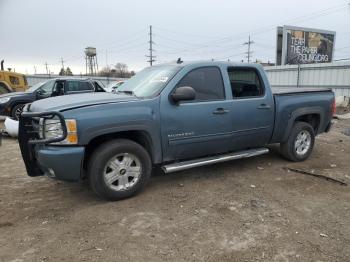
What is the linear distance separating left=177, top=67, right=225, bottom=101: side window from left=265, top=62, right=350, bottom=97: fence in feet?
42.8

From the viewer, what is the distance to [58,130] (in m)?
3.97

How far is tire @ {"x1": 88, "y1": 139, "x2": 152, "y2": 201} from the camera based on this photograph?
4125 millimetres

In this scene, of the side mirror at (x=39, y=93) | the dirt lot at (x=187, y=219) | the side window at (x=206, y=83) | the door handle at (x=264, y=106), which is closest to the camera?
the dirt lot at (x=187, y=219)

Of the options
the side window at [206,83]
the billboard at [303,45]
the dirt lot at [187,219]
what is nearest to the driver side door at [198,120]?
the side window at [206,83]

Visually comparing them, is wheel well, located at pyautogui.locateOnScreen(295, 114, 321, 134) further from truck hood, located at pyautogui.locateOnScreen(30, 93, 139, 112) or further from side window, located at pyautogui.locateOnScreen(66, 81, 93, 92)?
side window, located at pyautogui.locateOnScreen(66, 81, 93, 92)

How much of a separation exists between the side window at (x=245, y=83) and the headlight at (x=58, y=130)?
2539 millimetres

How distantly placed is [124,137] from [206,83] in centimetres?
151

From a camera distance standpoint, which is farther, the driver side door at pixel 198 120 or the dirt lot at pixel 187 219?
the driver side door at pixel 198 120

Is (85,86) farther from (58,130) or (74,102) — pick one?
(58,130)

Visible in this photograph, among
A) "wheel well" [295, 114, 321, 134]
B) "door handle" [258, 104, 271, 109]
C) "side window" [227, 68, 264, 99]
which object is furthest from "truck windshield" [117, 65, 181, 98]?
"wheel well" [295, 114, 321, 134]

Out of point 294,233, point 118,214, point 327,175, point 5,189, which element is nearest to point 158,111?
point 118,214

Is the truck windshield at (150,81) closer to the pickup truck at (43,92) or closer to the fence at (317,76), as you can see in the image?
the pickup truck at (43,92)

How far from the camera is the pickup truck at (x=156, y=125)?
3.99 m

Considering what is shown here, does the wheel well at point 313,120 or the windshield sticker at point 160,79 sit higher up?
the windshield sticker at point 160,79
